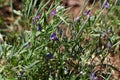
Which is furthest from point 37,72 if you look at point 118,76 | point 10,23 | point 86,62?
point 10,23

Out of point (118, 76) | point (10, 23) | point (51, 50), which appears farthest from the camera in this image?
point (10, 23)

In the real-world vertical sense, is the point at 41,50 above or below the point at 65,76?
above

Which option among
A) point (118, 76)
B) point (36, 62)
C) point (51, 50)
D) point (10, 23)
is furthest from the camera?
point (10, 23)

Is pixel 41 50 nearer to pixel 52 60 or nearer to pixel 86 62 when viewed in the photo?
pixel 52 60

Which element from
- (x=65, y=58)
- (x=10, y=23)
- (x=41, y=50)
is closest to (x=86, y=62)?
(x=65, y=58)

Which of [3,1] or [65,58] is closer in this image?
[65,58]

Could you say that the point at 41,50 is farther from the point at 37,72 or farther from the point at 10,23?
the point at 10,23

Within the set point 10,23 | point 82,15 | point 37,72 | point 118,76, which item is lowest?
point 118,76

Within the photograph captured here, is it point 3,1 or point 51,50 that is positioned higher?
point 3,1

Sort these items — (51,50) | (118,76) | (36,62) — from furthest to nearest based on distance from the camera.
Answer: (118,76) < (51,50) < (36,62)
